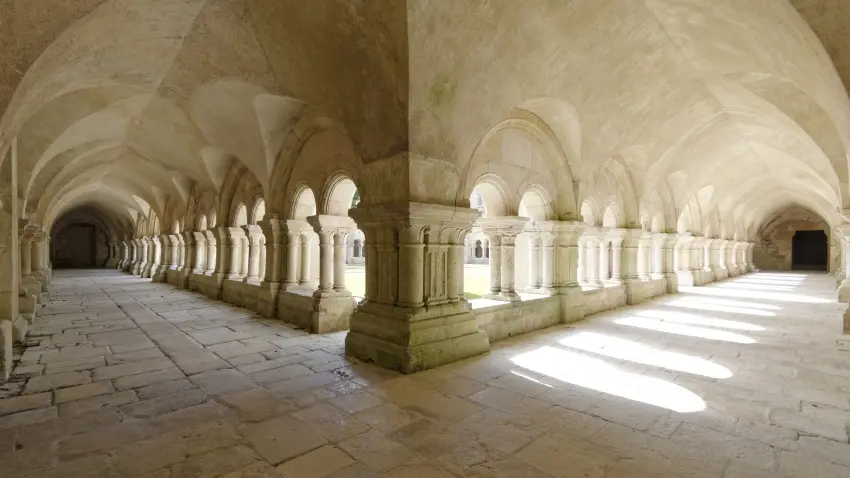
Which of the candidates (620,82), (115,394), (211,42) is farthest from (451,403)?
(620,82)

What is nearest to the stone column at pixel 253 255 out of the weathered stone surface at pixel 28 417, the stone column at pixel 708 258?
the weathered stone surface at pixel 28 417

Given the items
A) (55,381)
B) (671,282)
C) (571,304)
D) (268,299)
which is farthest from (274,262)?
(671,282)

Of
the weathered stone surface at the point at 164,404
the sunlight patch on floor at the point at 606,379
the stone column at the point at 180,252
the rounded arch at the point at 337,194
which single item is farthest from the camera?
the stone column at the point at 180,252

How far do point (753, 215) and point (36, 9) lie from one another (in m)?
24.3

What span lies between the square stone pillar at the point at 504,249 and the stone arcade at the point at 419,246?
0.04 m

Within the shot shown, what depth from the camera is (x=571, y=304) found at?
21.8 ft

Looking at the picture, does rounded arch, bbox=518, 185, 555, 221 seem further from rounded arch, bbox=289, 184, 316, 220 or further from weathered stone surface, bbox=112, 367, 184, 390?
weathered stone surface, bbox=112, 367, 184, 390

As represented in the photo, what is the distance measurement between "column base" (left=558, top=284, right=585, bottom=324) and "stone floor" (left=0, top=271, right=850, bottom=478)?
3.19ft

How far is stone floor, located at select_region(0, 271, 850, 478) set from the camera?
2.26m

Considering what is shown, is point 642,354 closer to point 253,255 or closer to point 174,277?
point 253,255

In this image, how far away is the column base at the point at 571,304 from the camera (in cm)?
655

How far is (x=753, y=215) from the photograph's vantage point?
19.1m

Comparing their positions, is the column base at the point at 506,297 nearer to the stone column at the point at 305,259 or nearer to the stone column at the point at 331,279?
the stone column at the point at 331,279

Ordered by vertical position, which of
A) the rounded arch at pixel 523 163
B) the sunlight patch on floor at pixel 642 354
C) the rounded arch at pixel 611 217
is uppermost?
the rounded arch at pixel 523 163
